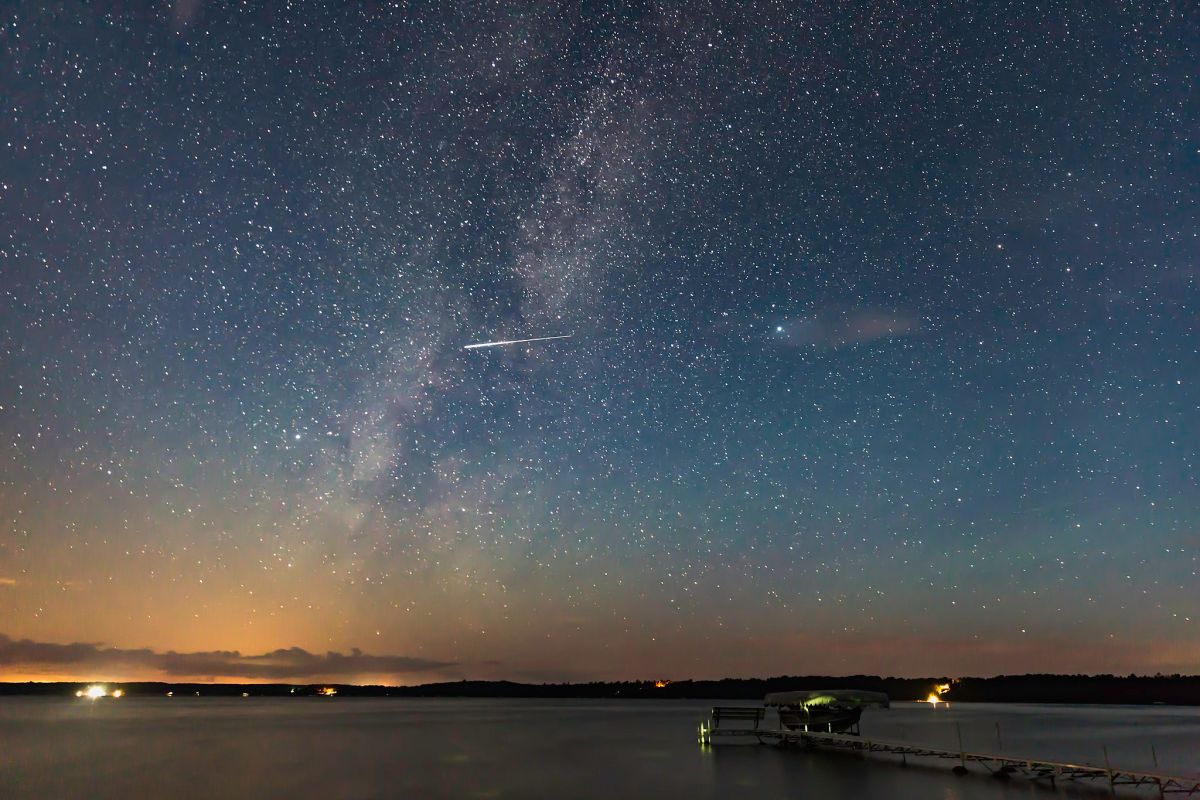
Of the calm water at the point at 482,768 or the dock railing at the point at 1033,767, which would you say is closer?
the dock railing at the point at 1033,767

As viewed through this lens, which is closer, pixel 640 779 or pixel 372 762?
pixel 640 779

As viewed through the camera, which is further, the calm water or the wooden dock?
the calm water

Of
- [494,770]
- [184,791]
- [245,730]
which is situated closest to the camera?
[184,791]

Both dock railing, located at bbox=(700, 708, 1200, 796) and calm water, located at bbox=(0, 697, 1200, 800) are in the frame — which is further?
calm water, located at bbox=(0, 697, 1200, 800)

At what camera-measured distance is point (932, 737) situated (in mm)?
103312

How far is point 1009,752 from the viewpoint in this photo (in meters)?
78.5

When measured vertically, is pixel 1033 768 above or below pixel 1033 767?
below

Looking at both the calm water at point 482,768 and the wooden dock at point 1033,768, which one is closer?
the wooden dock at point 1033,768

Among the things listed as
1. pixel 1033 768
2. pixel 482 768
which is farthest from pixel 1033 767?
pixel 482 768

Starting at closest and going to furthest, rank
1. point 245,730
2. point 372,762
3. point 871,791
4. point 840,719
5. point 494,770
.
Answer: point 871,791, point 494,770, point 372,762, point 840,719, point 245,730

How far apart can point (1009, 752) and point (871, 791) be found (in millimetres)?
43676

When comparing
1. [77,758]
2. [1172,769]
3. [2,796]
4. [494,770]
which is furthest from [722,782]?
[77,758]

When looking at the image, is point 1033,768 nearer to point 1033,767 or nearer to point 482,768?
point 1033,767

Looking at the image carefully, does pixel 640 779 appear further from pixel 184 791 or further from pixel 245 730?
pixel 245 730
